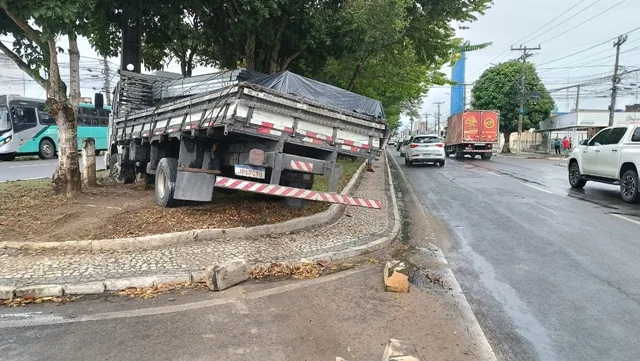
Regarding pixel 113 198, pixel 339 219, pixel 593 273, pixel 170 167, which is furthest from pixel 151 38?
pixel 593 273

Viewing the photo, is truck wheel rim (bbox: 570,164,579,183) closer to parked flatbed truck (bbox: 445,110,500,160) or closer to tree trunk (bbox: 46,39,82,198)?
tree trunk (bbox: 46,39,82,198)

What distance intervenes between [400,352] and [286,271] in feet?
8.25

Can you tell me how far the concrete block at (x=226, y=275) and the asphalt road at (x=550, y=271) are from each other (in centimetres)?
242

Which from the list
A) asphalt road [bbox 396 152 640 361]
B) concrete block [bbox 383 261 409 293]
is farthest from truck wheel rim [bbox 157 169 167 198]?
asphalt road [bbox 396 152 640 361]

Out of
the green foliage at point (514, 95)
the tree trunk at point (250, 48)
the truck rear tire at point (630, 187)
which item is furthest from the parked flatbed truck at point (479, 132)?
the tree trunk at point (250, 48)

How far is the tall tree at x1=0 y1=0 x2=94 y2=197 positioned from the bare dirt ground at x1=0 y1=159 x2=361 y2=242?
2.02ft

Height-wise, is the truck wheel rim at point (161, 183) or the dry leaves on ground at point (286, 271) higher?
the truck wheel rim at point (161, 183)

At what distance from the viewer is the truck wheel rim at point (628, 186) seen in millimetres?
10980

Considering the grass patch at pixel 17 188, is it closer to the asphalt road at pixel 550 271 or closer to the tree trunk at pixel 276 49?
the tree trunk at pixel 276 49

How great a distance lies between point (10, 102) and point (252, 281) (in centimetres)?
2308

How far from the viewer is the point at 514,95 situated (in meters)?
47.6

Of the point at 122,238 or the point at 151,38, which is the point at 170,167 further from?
the point at 151,38

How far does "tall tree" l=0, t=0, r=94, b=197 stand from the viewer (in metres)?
6.88

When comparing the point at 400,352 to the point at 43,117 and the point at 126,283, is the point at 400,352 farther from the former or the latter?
the point at 43,117
